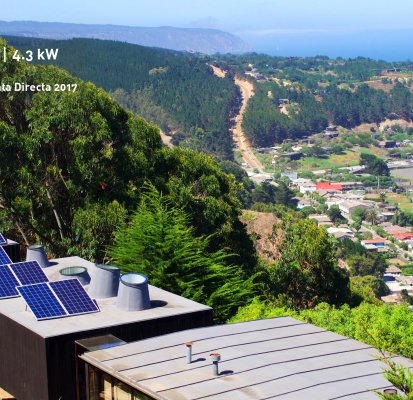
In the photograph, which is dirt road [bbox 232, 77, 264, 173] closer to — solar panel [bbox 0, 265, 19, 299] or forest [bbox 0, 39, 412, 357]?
forest [bbox 0, 39, 412, 357]

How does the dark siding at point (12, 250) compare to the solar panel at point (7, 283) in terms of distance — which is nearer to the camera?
the solar panel at point (7, 283)

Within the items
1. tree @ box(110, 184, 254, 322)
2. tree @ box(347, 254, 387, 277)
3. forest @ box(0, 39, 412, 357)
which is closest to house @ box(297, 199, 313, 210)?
tree @ box(347, 254, 387, 277)

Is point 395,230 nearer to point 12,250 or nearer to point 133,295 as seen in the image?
point 12,250

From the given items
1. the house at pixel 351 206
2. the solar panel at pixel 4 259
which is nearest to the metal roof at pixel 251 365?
the solar panel at pixel 4 259

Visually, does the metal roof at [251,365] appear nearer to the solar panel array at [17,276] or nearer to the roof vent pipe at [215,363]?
the roof vent pipe at [215,363]

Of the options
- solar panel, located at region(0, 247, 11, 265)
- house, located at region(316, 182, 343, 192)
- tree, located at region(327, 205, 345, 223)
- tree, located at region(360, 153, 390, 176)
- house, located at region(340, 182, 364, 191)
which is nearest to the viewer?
solar panel, located at region(0, 247, 11, 265)

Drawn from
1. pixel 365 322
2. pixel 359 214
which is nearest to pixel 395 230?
pixel 359 214

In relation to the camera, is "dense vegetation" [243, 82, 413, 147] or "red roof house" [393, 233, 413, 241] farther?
"dense vegetation" [243, 82, 413, 147]
